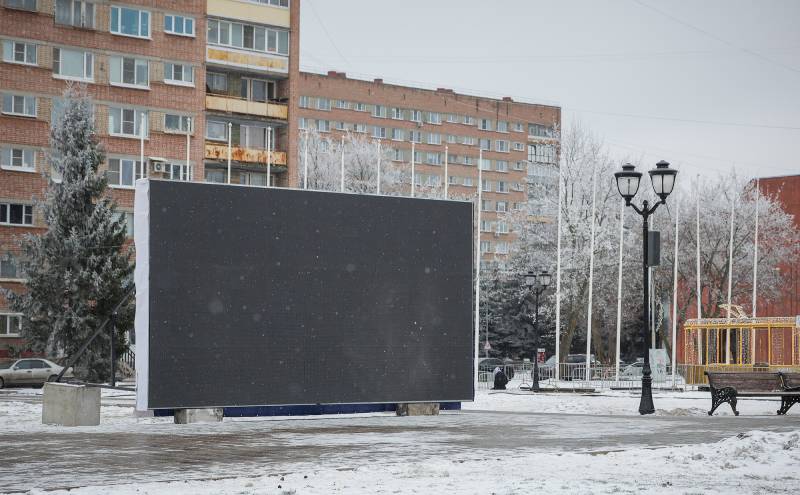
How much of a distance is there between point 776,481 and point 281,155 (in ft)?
172

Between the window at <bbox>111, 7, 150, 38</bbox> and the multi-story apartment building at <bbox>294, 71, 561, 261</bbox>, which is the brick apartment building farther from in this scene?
the multi-story apartment building at <bbox>294, 71, 561, 261</bbox>

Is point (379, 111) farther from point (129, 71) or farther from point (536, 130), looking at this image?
point (129, 71)

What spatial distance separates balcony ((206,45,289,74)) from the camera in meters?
60.1

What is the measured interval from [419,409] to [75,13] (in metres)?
41.6

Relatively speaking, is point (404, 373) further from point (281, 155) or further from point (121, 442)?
point (281, 155)

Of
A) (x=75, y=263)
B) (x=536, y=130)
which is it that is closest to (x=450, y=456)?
(x=75, y=263)

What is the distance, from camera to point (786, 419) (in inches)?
827

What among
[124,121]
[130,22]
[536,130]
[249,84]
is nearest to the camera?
[124,121]

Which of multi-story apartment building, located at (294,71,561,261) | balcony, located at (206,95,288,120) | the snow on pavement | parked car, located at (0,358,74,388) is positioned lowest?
parked car, located at (0,358,74,388)

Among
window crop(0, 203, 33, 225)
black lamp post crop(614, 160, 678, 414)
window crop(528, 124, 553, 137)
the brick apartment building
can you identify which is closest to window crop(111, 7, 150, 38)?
the brick apartment building

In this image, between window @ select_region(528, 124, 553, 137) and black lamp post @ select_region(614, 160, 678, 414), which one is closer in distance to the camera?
black lamp post @ select_region(614, 160, 678, 414)

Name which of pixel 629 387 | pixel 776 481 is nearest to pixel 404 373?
pixel 776 481

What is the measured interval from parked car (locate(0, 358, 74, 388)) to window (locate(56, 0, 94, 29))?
2073 cm

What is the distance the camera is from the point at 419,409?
21812 mm
